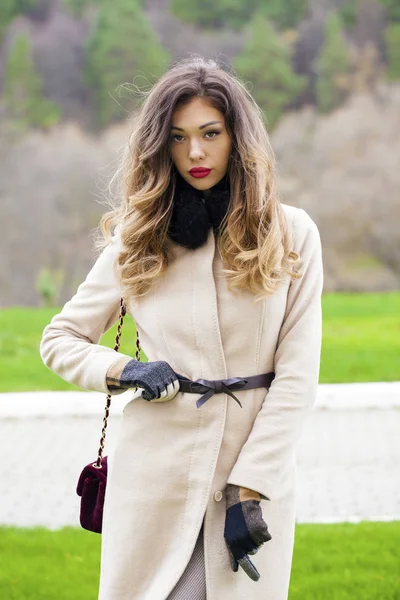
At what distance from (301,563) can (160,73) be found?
16.2m

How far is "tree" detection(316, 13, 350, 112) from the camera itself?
69.6 feet

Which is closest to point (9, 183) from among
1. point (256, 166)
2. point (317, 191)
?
point (317, 191)

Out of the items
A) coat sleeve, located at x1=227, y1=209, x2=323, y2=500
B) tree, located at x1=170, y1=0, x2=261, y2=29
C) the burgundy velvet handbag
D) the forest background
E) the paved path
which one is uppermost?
tree, located at x1=170, y1=0, x2=261, y2=29

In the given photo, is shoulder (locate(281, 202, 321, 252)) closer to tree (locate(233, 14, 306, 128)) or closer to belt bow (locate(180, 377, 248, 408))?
belt bow (locate(180, 377, 248, 408))

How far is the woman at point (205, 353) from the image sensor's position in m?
2.31

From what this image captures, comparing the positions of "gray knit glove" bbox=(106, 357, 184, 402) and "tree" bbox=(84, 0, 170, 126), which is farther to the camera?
"tree" bbox=(84, 0, 170, 126)

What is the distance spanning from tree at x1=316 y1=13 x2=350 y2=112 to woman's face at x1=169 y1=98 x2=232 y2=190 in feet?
62.9

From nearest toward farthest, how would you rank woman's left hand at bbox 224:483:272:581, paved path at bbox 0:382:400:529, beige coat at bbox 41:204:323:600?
woman's left hand at bbox 224:483:272:581 → beige coat at bbox 41:204:323:600 → paved path at bbox 0:382:400:529

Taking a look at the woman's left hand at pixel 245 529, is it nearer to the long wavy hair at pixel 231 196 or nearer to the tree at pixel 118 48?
the long wavy hair at pixel 231 196

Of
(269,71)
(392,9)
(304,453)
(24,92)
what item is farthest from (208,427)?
(392,9)

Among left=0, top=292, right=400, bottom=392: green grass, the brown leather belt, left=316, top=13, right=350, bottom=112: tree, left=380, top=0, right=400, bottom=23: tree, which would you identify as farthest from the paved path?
left=380, top=0, right=400, bottom=23: tree

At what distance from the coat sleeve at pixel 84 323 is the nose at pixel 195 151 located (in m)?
0.31

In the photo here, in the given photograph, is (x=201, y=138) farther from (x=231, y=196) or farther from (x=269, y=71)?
(x=269, y=71)

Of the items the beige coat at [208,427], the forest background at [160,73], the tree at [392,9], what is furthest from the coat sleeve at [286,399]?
the tree at [392,9]
